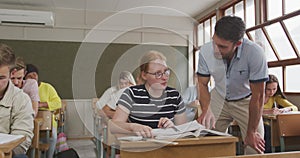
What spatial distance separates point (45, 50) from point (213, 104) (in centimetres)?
401

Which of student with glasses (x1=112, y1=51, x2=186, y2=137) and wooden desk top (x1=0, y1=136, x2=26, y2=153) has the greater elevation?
student with glasses (x1=112, y1=51, x2=186, y2=137)

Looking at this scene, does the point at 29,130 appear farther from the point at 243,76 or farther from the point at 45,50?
the point at 45,50

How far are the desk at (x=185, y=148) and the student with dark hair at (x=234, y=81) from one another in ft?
1.69

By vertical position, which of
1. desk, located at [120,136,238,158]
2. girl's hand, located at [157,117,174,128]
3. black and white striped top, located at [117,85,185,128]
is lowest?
desk, located at [120,136,238,158]

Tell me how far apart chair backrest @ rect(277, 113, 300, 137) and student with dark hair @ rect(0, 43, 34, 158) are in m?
1.73

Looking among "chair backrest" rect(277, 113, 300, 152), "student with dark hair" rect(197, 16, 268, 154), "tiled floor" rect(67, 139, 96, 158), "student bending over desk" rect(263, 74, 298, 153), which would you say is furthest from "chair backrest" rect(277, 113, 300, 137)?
"tiled floor" rect(67, 139, 96, 158)

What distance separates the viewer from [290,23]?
3.19 metres

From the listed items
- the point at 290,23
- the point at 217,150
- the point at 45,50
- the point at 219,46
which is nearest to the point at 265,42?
the point at 290,23

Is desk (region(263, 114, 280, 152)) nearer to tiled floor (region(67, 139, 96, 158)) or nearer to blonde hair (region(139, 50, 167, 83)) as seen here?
blonde hair (region(139, 50, 167, 83))

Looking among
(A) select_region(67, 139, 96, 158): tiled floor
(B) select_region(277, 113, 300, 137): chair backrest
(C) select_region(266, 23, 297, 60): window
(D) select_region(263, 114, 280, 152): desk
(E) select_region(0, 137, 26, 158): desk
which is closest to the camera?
(E) select_region(0, 137, 26, 158): desk

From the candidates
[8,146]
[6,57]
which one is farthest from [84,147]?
[8,146]

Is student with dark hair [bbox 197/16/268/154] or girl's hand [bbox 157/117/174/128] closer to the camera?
girl's hand [bbox 157/117/174/128]

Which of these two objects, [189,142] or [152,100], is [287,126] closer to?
[152,100]

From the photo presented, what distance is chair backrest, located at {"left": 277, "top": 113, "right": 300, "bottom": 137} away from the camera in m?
2.13
